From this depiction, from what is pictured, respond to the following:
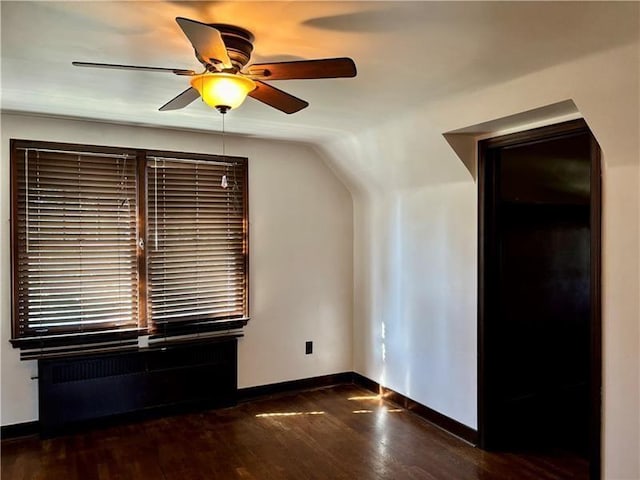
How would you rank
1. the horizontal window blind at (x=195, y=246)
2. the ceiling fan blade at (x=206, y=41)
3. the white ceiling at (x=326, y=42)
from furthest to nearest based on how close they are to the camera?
the horizontal window blind at (x=195, y=246) → the white ceiling at (x=326, y=42) → the ceiling fan blade at (x=206, y=41)

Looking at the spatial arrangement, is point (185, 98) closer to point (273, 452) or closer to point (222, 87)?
point (222, 87)

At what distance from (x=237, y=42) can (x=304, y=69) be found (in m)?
0.34

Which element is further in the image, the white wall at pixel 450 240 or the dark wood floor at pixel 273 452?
the dark wood floor at pixel 273 452

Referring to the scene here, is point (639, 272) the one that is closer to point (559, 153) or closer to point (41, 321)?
point (559, 153)

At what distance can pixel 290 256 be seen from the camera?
181 inches

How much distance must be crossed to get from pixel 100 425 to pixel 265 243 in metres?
1.91

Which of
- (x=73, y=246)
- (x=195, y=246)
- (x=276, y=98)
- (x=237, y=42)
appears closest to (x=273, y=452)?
(x=195, y=246)

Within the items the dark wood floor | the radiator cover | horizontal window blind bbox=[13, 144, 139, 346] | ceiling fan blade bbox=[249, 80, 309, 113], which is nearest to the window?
horizontal window blind bbox=[13, 144, 139, 346]

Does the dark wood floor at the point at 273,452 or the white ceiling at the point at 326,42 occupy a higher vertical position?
the white ceiling at the point at 326,42

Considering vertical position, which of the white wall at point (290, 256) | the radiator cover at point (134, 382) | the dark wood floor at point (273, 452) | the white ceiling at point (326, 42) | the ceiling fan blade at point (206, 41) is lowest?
the dark wood floor at point (273, 452)

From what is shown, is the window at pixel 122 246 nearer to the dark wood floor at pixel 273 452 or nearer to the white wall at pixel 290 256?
the white wall at pixel 290 256

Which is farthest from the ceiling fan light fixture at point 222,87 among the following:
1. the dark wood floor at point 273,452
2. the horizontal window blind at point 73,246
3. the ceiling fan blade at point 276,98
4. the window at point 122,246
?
the dark wood floor at point 273,452

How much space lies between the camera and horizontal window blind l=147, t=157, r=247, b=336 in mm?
4035

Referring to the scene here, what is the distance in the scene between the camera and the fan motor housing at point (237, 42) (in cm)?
203
